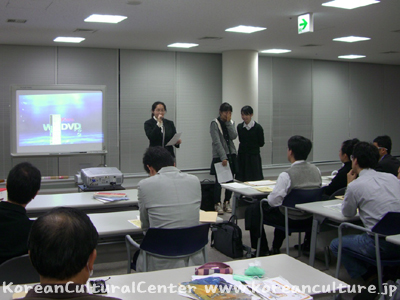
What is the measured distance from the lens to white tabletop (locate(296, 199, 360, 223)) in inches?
144

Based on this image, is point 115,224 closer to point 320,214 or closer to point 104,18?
point 320,214

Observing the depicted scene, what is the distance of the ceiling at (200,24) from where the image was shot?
17.2ft

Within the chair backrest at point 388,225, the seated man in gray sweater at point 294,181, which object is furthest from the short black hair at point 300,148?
the chair backrest at point 388,225

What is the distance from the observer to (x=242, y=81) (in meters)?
9.11

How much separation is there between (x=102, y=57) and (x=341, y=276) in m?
6.32

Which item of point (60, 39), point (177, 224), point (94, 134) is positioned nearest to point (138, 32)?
point (60, 39)

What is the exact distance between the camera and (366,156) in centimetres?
356

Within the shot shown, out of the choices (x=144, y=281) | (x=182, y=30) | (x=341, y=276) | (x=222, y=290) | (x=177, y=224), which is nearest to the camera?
(x=222, y=290)

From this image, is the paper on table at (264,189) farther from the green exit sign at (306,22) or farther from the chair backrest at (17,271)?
the chair backrest at (17,271)

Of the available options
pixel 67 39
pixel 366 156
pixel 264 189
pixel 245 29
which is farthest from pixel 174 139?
pixel 67 39

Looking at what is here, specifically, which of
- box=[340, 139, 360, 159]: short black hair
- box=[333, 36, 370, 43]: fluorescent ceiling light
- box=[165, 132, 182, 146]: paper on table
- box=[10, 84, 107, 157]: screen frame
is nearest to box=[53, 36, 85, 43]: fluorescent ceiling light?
box=[10, 84, 107, 157]: screen frame

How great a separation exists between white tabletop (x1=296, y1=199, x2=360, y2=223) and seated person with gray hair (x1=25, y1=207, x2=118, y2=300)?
2739mm

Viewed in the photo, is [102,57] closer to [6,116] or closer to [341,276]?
[6,116]

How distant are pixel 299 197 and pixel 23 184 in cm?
254
